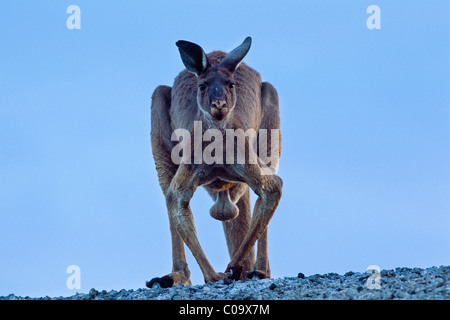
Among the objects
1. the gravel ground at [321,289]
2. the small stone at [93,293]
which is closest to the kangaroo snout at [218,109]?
the gravel ground at [321,289]

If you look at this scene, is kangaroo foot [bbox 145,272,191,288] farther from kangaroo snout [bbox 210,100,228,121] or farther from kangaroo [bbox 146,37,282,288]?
kangaroo snout [bbox 210,100,228,121]

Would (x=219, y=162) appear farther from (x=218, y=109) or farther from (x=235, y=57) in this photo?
(x=235, y=57)

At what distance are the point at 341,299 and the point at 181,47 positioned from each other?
11.5 ft

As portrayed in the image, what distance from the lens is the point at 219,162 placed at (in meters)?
7.58

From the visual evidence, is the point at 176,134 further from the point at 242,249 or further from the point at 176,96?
the point at 242,249

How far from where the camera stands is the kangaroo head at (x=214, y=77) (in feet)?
23.8

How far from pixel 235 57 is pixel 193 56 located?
0.49 metres

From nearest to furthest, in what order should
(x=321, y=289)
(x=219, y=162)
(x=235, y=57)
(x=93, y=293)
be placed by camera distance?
1. (x=321, y=289)
2. (x=93, y=293)
3. (x=219, y=162)
4. (x=235, y=57)

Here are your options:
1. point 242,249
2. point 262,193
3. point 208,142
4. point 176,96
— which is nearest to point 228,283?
point 242,249

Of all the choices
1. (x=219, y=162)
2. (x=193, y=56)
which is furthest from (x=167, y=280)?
(x=193, y=56)
